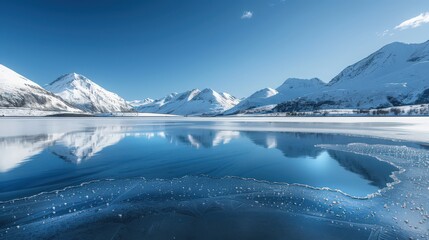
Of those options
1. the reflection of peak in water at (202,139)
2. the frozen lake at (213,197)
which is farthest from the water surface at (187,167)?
the reflection of peak in water at (202,139)

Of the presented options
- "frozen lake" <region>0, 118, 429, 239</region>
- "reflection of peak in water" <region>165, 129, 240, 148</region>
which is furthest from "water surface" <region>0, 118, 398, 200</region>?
"reflection of peak in water" <region>165, 129, 240, 148</region>

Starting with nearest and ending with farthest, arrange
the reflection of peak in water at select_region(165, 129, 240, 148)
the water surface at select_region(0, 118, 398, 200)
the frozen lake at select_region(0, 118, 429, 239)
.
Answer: the frozen lake at select_region(0, 118, 429, 239) < the water surface at select_region(0, 118, 398, 200) < the reflection of peak in water at select_region(165, 129, 240, 148)

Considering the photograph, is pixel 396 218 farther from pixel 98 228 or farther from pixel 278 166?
pixel 98 228

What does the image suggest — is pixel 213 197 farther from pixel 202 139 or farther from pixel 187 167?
pixel 202 139

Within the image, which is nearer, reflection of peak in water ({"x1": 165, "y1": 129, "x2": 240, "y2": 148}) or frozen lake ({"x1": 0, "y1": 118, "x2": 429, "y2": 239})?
frozen lake ({"x1": 0, "y1": 118, "x2": 429, "y2": 239})

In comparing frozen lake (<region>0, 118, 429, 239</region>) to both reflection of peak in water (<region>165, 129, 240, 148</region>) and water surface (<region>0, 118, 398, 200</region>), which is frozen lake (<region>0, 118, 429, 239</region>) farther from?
reflection of peak in water (<region>165, 129, 240, 148</region>)

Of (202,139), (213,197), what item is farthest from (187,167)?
(202,139)

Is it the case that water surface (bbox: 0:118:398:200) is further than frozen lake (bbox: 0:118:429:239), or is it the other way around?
water surface (bbox: 0:118:398:200)

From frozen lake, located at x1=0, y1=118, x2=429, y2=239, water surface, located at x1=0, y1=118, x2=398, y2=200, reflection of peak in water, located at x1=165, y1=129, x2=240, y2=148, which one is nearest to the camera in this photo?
frozen lake, located at x1=0, y1=118, x2=429, y2=239

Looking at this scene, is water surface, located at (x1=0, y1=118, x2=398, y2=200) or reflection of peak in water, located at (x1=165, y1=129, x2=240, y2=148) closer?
water surface, located at (x1=0, y1=118, x2=398, y2=200)

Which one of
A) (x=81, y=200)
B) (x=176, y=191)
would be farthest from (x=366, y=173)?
(x=81, y=200)

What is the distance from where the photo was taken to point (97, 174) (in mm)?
15703

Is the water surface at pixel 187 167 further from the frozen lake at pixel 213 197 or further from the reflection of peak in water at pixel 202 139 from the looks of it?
the reflection of peak in water at pixel 202 139

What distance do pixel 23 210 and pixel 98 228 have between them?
3982 mm
